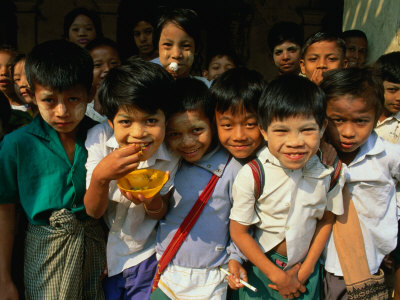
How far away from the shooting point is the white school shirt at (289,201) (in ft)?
5.79

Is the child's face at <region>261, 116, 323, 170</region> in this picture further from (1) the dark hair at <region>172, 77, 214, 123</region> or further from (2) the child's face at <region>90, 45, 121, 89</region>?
(2) the child's face at <region>90, 45, 121, 89</region>

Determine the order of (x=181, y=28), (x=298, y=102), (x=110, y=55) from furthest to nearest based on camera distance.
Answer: (x=110, y=55), (x=181, y=28), (x=298, y=102)

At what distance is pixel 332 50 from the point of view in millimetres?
2828

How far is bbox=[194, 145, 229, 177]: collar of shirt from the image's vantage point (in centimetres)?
197

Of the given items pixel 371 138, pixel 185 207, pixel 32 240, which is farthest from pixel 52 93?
pixel 371 138

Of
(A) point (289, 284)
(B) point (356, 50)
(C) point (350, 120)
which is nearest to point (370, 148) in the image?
(C) point (350, 120)

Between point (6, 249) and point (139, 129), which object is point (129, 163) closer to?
point (139, 129)

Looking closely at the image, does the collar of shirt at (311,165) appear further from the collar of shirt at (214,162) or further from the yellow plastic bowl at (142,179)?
the yellow plastic bowl at (142,179)

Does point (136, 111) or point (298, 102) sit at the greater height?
point (298, 102)

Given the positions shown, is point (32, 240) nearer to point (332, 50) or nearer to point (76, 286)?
point (76, 286)

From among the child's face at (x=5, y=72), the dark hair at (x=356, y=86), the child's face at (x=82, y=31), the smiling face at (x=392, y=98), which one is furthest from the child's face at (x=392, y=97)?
the child's face at (x=5, y=72)

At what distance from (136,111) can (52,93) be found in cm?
46

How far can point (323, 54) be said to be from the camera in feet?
9.31

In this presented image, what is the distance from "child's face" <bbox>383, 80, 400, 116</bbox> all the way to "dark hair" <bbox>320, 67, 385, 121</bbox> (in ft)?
3.33
